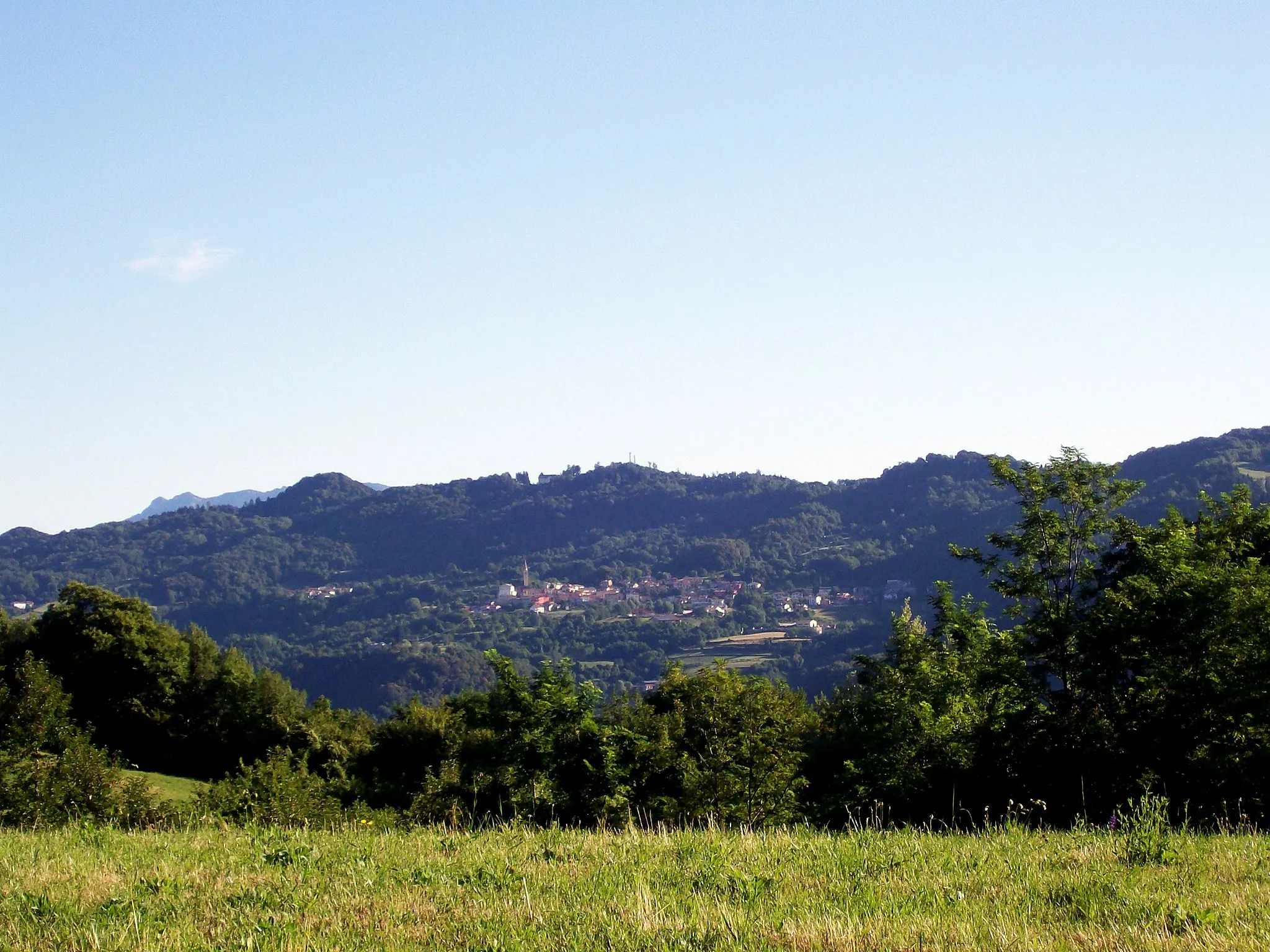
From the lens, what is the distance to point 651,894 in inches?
195

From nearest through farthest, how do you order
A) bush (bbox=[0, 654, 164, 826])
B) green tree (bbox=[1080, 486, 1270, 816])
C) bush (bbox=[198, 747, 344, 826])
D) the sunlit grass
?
bush (bbox=[198, 747, 344, 826]) → bush (bbox=[0, 654, 164, 826]) → green tree (bbox=[1080, 486, 1270, 816]) → the sunlit grass

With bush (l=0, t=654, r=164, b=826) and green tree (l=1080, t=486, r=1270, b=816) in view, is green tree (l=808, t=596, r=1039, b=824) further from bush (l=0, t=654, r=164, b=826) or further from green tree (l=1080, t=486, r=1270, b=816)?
bush (l=0, t=654, r=164, b=826)

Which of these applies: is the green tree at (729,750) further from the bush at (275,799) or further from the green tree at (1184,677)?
the green tree at (1184,677)

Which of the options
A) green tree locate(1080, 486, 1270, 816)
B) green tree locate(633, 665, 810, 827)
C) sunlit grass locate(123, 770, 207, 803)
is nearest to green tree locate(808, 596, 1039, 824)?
green tree locate(633, 665, 810, 827)

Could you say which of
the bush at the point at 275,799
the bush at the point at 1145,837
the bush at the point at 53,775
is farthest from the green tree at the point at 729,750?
the bush at the point at 1145,837

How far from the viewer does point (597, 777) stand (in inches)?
885

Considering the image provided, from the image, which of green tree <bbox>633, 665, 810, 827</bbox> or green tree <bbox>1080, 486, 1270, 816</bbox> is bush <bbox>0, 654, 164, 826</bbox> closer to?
green tree <bbox>633, 665, 810, 827</bbox>

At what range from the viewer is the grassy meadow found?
4.23 meters

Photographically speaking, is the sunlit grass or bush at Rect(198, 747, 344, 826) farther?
the sunlit grass

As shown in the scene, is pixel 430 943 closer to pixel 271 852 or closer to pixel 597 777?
pixel 271 852

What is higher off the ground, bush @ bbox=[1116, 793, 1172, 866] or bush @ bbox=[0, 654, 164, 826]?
bush @ bbox=[1116, 793, 1172, 866]

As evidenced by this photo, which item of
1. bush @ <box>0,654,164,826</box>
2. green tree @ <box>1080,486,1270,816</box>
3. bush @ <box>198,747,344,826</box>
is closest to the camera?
bush @ <box>198,747,344,826</box>

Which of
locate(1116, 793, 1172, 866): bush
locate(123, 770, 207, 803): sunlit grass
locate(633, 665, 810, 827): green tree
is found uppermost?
locate(1116, 793, 1172, 866): bush

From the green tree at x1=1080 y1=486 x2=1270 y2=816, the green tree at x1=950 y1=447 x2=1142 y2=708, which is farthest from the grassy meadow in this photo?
the green tree at x1=950 y1=447 x2=1142 y2=708
